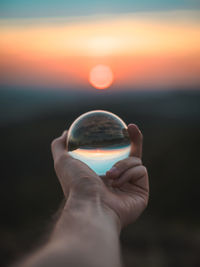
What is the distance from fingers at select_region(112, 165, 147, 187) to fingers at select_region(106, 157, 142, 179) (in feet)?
0.12

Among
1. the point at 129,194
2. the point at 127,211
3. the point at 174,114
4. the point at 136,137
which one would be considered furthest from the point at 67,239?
the point at 174,114

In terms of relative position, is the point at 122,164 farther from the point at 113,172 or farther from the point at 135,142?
the point at 135,142

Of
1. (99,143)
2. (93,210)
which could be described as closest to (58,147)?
(99,143)

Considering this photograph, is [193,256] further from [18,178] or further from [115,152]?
[18,178]

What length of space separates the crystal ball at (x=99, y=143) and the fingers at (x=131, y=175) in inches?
9.5

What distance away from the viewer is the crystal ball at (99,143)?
285 centimetres

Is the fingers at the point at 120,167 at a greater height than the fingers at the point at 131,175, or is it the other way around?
the fingers at the point at 120,167

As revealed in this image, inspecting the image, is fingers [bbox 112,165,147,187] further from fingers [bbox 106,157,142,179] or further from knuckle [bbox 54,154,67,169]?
knuckle [bbox 54,154,67,169]

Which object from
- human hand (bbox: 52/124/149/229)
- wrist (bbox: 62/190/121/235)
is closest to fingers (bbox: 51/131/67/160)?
human hand (bbox: 52/124/149/229)

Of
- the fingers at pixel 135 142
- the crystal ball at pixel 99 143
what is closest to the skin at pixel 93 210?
the fingers at pixel 135 142

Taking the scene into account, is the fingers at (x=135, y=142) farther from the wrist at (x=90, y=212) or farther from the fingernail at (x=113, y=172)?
the wrist at (x=90, y=212)

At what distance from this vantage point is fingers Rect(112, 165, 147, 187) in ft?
8.50

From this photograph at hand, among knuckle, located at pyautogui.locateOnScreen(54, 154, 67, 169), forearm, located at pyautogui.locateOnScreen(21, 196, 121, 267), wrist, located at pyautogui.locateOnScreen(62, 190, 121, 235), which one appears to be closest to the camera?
forearm, located at pyautogui.locateOnScreen(21, 196, 121, 267)

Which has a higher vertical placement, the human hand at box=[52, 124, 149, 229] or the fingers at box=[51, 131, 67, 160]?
the fingers at box=[51, 131, 67, 160]
